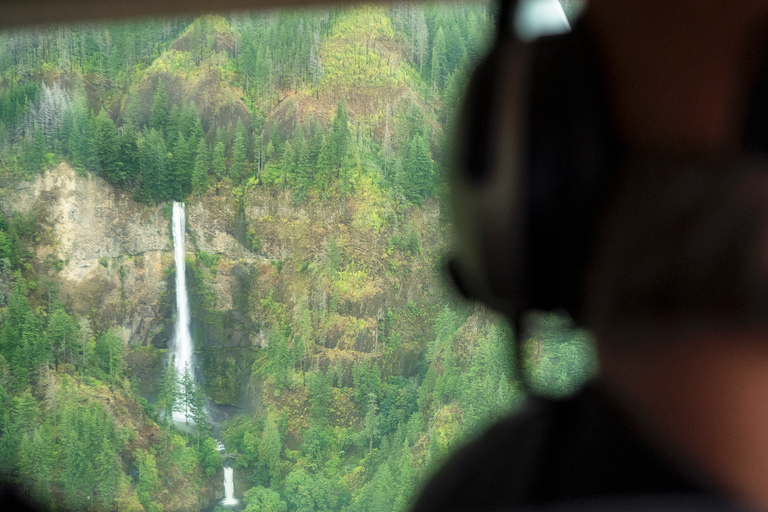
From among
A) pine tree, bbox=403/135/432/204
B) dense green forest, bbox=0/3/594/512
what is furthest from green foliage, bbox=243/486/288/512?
pine tree, bbox=403/135/432/204

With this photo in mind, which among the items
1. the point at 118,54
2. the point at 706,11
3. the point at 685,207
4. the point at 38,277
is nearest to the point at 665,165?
the point at 685,207

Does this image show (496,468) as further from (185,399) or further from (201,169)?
(201,169)

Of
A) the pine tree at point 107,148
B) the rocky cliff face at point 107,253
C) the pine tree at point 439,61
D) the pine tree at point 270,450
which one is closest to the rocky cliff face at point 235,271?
the rocky cliff face at point 107,253

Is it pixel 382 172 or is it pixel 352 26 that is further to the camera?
pixel 382 172

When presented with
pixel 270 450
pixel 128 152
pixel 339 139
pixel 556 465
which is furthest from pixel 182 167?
pixel 556 465

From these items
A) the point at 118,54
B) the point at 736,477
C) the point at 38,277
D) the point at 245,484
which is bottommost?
the point at 245,484

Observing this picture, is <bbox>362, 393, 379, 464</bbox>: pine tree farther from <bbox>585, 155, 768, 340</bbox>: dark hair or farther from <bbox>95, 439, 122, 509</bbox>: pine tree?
<bbox>585, 155, 768, 340</bbox>: dark hair

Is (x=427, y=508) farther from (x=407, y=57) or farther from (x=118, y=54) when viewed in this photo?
(x=407, y=57)

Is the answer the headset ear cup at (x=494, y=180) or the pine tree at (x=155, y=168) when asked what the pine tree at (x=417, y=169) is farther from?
the pine tree at (x=155, y=168)
